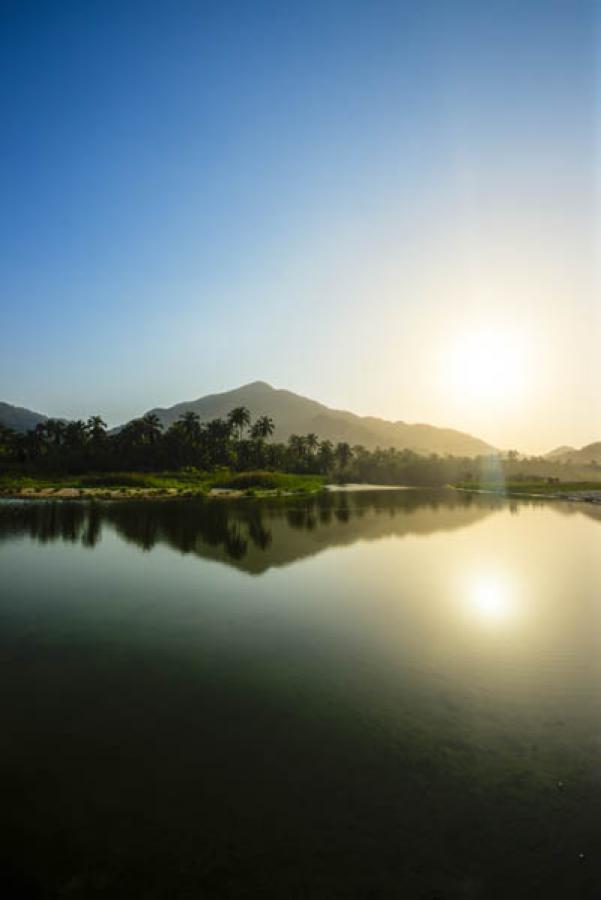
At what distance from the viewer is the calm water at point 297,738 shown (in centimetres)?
633

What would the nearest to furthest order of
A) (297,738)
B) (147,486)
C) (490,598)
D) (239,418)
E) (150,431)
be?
(297,738)
(490,598)
(147,486)
(150,431)
(239,418)

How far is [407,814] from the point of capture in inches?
286

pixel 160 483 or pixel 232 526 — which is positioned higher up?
pixel 160 483

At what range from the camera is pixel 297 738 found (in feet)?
31.0

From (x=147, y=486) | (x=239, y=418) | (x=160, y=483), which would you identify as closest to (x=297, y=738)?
(x=147, y=486)

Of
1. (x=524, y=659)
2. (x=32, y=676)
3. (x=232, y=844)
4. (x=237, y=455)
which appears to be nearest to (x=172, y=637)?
(x=32, y=676)

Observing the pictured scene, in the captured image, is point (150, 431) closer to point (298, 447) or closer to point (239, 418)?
point (239, 418)

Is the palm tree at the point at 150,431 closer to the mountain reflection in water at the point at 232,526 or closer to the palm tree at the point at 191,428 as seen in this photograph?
the palm tree at the point at 191,428

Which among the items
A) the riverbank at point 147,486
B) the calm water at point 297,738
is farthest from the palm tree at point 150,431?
the calm water at point 297,738

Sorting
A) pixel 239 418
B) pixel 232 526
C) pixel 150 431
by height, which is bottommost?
pixel 232 526

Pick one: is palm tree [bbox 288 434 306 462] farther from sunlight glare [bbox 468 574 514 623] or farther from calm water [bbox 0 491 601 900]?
calm water [bbox 0 491 601 900]

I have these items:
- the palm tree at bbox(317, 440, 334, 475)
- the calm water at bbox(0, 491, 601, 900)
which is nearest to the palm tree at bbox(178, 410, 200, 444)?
the palm tree at bbox(317, 440, 334, 475)

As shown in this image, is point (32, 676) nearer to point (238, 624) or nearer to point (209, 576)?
point (238, 624)

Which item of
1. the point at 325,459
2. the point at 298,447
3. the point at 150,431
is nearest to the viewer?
the point at 150,431
